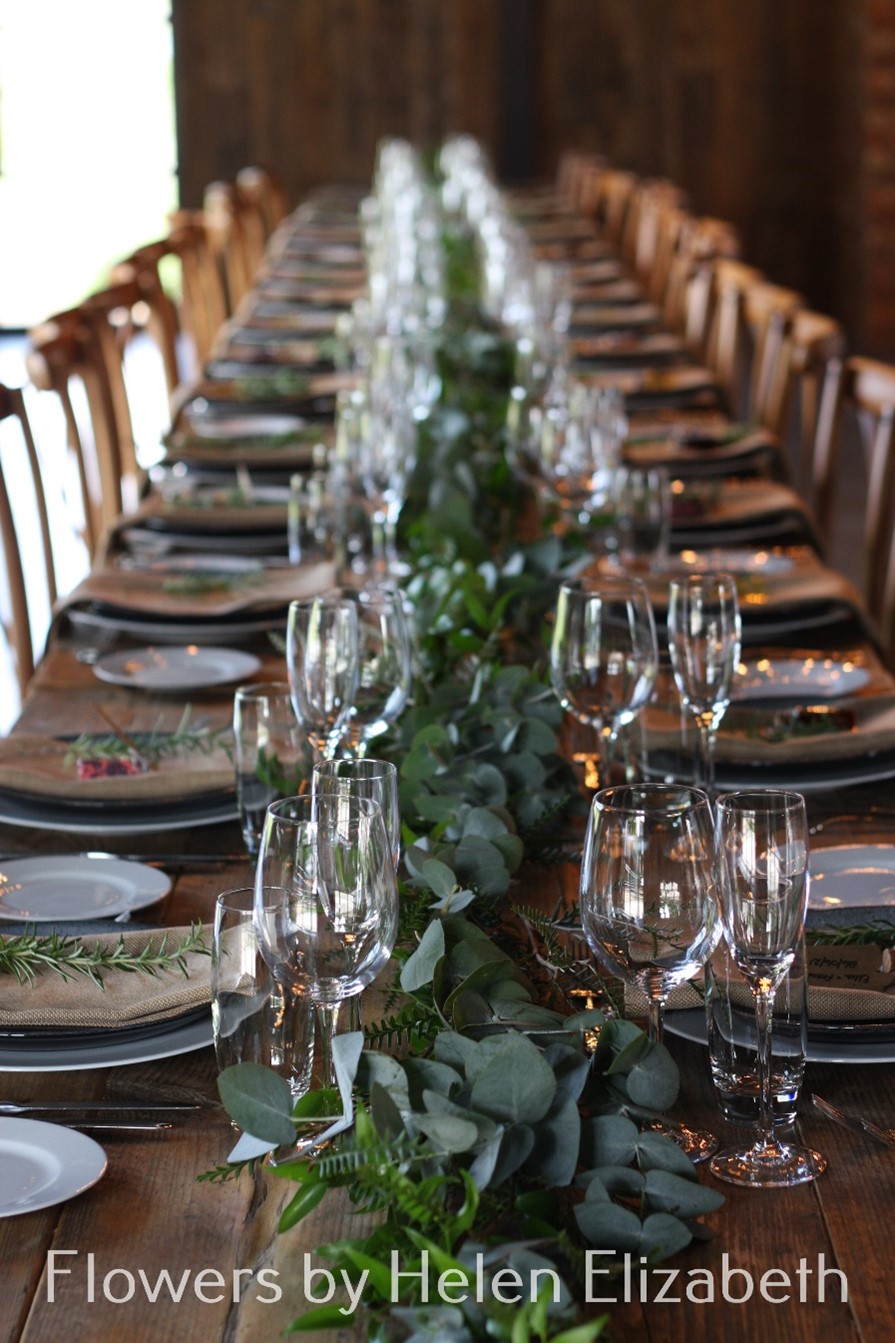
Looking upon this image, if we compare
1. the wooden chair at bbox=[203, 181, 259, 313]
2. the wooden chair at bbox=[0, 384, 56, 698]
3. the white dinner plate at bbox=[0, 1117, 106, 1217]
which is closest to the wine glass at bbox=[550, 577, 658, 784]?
the white dinner plate at bbox=[0, 1117, 106, 1217]

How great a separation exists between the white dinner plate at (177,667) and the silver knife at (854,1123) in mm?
1021

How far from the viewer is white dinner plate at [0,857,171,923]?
1.33 m

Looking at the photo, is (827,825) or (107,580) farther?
(107,580)

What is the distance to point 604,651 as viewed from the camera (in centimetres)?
149

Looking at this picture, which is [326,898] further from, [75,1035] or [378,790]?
[75,1035]

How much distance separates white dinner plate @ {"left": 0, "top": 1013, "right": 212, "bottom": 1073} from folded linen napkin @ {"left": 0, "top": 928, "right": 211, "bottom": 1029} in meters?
0.01

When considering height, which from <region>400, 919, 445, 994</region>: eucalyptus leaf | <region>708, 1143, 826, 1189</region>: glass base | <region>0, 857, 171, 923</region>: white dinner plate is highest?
<region>400, 919, 445, 994</region>: eucalyptus leaf

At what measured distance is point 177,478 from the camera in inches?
114

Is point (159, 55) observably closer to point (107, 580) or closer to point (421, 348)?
point (421, 348)

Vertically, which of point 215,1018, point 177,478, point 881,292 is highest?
point 215,1018

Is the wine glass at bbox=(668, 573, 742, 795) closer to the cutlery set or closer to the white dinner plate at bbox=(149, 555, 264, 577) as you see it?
the cutlery set

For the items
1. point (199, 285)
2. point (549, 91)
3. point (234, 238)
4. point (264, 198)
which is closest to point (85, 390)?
point (199, 285)

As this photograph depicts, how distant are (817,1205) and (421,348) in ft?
7.43

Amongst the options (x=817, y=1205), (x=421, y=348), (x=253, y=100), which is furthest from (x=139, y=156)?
(x=817, y=1205)
